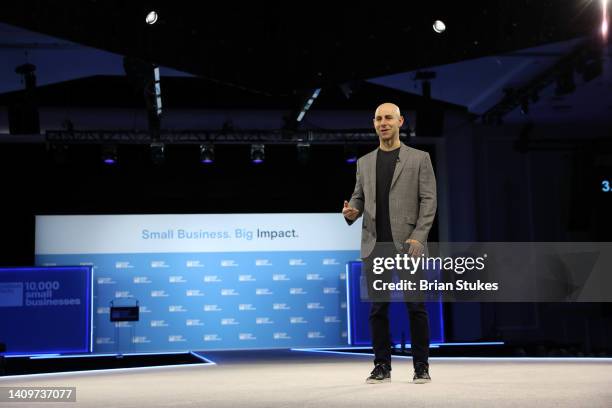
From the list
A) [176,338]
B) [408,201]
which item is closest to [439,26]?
[408,201]

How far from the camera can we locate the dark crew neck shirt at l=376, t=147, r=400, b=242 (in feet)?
10.6

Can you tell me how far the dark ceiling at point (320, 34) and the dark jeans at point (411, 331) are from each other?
3.15 m

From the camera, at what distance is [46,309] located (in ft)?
32.7

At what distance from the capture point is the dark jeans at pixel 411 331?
3.21m

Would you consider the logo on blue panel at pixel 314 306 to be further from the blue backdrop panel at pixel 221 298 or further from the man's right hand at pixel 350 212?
the man's right hand at pixel 350 212

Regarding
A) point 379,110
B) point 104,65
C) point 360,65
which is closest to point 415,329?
point 379,110

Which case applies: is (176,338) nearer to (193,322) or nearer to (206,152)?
(193,322)

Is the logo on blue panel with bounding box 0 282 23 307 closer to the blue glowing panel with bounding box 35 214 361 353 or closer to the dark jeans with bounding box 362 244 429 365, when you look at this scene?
the blue glowing panel with bounding box 35 214 361 353

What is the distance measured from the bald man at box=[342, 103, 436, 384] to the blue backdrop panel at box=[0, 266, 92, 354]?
7.49 meters

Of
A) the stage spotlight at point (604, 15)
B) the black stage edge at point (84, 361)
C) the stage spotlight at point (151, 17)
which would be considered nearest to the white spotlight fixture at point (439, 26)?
the stage spotlight at point (604, 15)

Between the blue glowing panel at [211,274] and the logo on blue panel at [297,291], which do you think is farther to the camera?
the logo on blue panel at [297,291]

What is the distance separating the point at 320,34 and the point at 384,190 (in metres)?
2.99

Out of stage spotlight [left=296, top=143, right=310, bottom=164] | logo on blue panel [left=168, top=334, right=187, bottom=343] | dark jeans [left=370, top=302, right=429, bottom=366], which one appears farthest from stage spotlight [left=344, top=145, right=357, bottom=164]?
dark jeans [left=370, top=302, right=429, bottom=366]

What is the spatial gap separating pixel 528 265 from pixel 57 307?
662 cm
